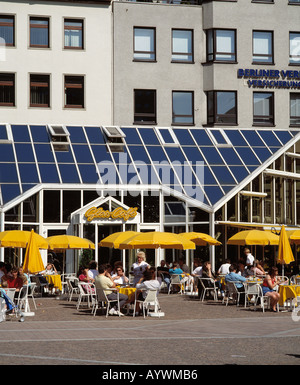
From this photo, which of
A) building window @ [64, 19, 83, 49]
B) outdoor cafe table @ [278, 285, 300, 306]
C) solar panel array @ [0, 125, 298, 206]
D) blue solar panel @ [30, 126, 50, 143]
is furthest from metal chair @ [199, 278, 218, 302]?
building window @ [64, 19, 83, 49]

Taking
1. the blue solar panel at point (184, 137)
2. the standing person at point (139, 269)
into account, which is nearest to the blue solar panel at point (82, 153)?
the blue solar panel at point (184, 137)

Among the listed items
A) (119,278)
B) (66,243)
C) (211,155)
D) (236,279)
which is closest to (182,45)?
(211,155)

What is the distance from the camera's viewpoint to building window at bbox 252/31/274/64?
145ft

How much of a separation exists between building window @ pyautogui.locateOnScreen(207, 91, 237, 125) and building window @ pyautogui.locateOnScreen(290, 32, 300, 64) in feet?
13.1

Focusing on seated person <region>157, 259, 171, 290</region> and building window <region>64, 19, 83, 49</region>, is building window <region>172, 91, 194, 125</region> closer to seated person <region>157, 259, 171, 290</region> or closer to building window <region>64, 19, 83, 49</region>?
building window <region>64, 19, 83, 49</region>

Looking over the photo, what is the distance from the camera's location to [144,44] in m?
43.1

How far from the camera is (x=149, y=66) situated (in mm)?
42906

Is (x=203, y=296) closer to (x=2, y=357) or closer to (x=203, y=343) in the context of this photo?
(x=203, y=343)

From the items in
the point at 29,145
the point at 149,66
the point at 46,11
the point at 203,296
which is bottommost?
the point at 203,296

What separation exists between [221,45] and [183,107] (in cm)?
391

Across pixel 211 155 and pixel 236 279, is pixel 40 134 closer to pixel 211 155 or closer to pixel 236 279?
pixel 211 155
